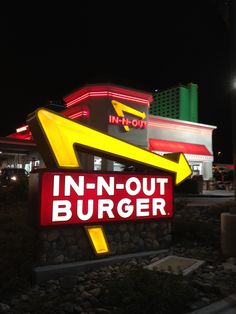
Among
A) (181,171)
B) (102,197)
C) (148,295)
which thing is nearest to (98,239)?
(102,197)

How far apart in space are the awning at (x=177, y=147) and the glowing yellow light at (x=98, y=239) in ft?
72.2

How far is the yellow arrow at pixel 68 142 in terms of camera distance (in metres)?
6.07

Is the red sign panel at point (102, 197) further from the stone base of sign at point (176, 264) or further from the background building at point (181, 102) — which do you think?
the background building at point (181, 102)

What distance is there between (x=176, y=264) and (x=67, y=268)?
2.08 meters

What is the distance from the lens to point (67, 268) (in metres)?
5.81

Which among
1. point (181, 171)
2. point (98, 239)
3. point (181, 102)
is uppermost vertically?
point (181, 102)

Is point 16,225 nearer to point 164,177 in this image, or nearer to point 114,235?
point 114,235

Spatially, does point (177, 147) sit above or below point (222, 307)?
above

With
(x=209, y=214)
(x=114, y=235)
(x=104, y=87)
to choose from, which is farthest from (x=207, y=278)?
(x=104, y=87)

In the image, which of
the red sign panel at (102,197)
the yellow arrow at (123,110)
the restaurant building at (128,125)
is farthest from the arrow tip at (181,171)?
the yellow arrow at (123,110)

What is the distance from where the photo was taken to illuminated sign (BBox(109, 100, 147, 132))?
25.7 metres

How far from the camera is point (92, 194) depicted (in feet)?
21.2

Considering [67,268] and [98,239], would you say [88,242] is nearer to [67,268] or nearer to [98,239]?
[98,239]

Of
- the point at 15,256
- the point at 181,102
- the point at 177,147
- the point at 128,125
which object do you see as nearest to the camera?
the point at 15,256
